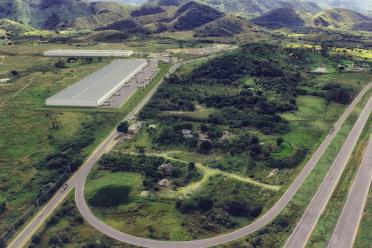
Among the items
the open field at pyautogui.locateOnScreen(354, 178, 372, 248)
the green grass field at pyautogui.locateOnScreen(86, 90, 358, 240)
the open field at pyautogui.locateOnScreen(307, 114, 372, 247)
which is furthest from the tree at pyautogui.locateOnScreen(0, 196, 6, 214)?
the open field at pyautogui.locateOnScreen(354, 178, 372, 248)

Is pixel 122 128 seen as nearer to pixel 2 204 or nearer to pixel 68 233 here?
pixel 2 204

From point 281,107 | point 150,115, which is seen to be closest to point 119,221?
point 150,115

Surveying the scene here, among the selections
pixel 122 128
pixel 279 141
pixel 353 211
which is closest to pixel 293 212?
pixel 353 211

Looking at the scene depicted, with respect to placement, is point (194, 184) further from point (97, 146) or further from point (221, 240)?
point (97, 146)

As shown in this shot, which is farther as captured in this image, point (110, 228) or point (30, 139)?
point (30, 139)

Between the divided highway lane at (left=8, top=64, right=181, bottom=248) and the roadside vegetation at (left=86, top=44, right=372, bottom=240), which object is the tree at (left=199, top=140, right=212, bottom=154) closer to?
the roadside vegetation at (left=86, top=44, right=372, bottom=240)
